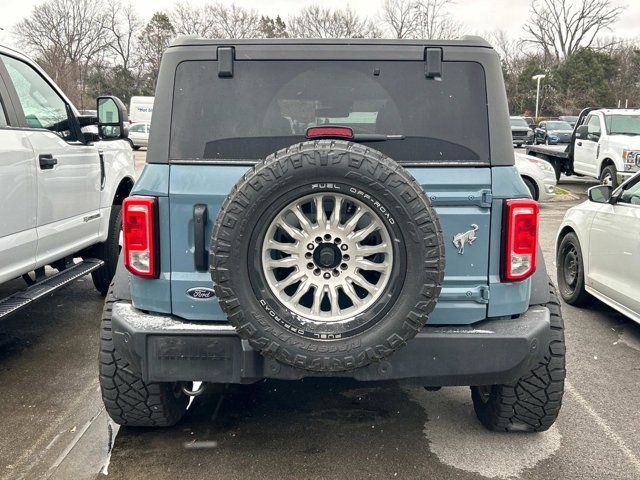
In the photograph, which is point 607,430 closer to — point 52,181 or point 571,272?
point 571,272

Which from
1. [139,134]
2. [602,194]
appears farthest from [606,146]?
[139,134]

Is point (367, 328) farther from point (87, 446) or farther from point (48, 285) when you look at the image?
point (48, 285)

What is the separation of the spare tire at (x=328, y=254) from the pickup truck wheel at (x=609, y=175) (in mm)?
12212

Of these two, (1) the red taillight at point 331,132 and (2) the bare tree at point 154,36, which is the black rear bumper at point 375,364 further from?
(2) the bare tree at point 154,36

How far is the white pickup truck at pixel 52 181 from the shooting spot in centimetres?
416

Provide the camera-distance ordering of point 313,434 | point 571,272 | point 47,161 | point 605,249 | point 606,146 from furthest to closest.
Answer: point 606,146, point 571,272, point 605,249, point 47,161, point 313,434

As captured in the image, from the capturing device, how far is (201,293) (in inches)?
117

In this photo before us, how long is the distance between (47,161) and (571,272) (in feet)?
15.3

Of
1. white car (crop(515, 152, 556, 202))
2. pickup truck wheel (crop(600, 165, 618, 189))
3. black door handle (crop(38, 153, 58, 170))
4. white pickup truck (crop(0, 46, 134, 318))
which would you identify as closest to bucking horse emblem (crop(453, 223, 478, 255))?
white pickup truck (crop(0, 46, 134, 318))

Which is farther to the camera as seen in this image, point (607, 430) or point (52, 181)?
point (52, 181)

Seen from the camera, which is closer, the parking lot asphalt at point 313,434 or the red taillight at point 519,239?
the red taillight at point 519,239

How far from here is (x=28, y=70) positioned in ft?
16.1

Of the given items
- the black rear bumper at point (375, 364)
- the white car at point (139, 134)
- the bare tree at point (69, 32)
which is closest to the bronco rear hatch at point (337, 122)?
the black rear bumper at point (375, 364)

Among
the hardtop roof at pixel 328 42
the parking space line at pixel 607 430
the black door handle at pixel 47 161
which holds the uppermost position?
the hardtop roof at pixel 328 42
